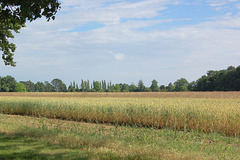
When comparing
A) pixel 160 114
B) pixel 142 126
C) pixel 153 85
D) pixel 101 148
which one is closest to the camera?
pixel 101 148

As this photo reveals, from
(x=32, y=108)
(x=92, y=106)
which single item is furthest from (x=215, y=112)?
(x=32, y=108)

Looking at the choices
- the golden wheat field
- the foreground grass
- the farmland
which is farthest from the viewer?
the golden wheat field

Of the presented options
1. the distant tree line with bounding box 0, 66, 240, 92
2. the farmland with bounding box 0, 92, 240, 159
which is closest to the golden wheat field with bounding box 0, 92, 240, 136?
the farmland with bounding box 0, 92, 240, 159

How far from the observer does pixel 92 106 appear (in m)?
15.4

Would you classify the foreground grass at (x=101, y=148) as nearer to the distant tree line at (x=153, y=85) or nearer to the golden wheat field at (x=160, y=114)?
the golden wheat field at (x=160, y=114)

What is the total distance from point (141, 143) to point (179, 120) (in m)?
5.27

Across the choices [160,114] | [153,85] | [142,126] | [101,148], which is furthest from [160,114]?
[153,85]

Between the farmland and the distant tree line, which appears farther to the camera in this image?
the distant tree line

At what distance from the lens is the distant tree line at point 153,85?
5994 centimetres

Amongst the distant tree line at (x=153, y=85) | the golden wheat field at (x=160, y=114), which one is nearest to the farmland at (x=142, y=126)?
the golden wheat field at (x=160, y=114)

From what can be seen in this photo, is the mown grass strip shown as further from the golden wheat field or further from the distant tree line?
the distant tree line

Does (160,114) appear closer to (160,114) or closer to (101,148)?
(160,114)

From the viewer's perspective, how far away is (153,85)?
→ 95.2 metres

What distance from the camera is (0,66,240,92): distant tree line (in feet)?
197
